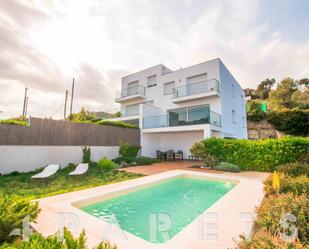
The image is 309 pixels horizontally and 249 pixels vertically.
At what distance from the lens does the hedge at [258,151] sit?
9586mm

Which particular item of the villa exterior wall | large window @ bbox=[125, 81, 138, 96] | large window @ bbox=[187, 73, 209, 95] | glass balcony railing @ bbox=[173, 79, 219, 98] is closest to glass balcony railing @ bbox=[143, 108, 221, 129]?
the villa exterior wall

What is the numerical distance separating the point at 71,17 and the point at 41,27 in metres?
1.70

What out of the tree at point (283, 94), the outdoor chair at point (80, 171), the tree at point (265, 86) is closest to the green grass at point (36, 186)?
the outdoor chair at point (80, 171)

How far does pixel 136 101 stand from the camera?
22062mm

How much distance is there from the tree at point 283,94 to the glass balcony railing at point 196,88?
56.1 feet

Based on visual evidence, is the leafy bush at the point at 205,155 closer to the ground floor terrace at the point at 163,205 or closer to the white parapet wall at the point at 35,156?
the ground floor terrace at the point at 163,205

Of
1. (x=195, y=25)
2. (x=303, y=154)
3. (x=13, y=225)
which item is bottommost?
(x=13, y=225)

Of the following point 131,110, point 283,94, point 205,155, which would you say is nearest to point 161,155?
point 205,155

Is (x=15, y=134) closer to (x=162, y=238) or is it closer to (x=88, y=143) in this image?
(x=88, y=143)

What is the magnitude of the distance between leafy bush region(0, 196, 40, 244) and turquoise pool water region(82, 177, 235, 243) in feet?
6.55

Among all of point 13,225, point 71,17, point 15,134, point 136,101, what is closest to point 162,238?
point 13,225

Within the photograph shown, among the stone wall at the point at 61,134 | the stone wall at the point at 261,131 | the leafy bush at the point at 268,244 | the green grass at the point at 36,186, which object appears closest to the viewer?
the leafy bush at the point at 268,244

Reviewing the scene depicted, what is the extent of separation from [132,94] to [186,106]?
7.90 meters

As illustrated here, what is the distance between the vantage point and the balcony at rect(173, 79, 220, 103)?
622 inches
